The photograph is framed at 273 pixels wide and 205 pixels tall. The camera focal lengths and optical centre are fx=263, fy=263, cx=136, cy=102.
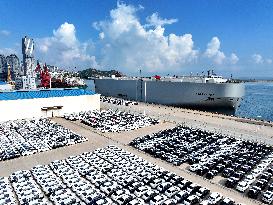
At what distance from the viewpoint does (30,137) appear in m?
59.1

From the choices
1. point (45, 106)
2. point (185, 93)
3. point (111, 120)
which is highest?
point (185, 93)

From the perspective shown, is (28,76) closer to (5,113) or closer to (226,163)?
(5,113)

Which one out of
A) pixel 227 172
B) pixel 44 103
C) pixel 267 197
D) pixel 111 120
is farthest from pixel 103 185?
pixel 44 103

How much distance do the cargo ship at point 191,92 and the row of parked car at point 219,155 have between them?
43.5 meters

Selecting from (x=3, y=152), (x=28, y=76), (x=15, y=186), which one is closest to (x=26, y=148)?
(x=3, y=152)

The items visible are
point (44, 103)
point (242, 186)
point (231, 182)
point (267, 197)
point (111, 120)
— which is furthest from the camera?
point (44, 103)

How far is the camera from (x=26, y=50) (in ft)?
581

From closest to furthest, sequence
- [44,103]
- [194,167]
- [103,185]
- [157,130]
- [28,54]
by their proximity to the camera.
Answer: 1. [103,185]
2. [194,167]
3. [157,130]
4. [44,103]
5. [28,54]

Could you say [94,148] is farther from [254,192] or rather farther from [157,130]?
[254,192]

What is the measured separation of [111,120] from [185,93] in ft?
152

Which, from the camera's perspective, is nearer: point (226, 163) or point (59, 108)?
point (226, 163)

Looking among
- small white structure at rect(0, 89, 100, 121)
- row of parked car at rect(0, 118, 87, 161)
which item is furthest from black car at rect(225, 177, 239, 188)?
small white structure at rect(0, 89, 100, 121)

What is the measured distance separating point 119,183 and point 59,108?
5476 cm

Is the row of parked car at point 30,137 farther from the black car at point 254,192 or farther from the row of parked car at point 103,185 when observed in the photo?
the black car at point 254,192
